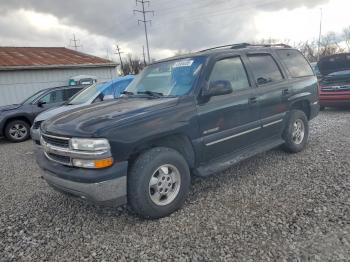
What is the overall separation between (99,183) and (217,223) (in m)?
1.32

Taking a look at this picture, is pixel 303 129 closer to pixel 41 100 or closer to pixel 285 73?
pixel 285 73

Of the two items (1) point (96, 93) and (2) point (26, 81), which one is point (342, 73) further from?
(2) point (26, 81)

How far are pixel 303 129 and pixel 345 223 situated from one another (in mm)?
2730

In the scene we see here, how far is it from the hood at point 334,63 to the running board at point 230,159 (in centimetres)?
608

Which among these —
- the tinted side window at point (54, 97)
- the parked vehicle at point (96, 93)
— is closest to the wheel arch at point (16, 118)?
the tinted side window at point (54, 97)

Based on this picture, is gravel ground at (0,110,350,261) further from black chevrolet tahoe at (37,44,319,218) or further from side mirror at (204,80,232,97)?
side mirror at (204,80,232,97)

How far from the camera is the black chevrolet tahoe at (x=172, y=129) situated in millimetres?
2875

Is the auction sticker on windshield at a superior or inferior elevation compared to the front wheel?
superior

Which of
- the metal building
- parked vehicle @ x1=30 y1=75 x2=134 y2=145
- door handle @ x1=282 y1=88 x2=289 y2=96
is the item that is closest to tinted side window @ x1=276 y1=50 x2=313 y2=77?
door handle @ x1=282 y1=88 x2=289 y2=96

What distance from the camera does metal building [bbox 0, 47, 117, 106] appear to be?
1512cm

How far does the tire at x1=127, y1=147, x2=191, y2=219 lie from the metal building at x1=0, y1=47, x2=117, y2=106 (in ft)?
48.3

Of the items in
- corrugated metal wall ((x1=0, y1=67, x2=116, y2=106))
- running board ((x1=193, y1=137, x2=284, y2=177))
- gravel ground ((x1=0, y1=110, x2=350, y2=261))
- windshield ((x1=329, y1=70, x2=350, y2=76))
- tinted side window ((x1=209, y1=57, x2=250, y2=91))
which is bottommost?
gravel ground ((x1=0, y1=110, x2=350, y2=261))

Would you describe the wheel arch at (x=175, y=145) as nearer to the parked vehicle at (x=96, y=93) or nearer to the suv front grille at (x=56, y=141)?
the suv front grille at (x=56, y=141)

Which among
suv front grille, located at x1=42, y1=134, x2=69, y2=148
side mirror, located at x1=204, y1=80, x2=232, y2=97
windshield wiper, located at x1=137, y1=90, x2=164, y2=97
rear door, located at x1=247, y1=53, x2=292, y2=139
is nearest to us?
suv front grille, located at x1=42, y1=134, x2=69, y2=148
